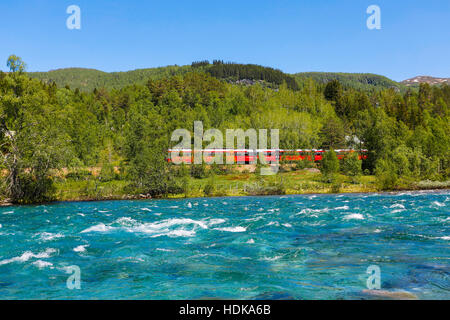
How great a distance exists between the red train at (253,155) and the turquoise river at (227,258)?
68.1 m

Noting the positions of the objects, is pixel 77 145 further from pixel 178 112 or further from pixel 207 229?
pixel 207 229

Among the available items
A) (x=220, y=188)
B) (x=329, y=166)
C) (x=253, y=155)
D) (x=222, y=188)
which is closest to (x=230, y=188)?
(x=222, y=188)

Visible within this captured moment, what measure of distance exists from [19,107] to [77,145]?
47.3 m

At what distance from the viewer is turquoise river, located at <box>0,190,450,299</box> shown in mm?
11336

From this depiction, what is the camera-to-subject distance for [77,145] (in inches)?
3568

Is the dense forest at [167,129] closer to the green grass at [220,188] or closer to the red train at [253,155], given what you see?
the green grass at [220,188]

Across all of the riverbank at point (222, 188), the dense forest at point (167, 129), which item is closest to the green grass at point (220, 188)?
the riverbank at point (222, 188)

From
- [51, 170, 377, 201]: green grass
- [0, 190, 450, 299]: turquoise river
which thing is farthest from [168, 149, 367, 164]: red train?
[0, 190, 450, 299]: turquoise river

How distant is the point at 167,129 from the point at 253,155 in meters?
30.2

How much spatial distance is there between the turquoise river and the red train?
6810cm

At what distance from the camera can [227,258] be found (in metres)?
15.8

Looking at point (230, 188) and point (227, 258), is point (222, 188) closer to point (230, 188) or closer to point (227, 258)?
point (230, 188)

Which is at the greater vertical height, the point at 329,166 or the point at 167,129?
the point at 167,129

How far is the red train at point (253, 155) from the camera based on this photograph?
95062 millimetres
